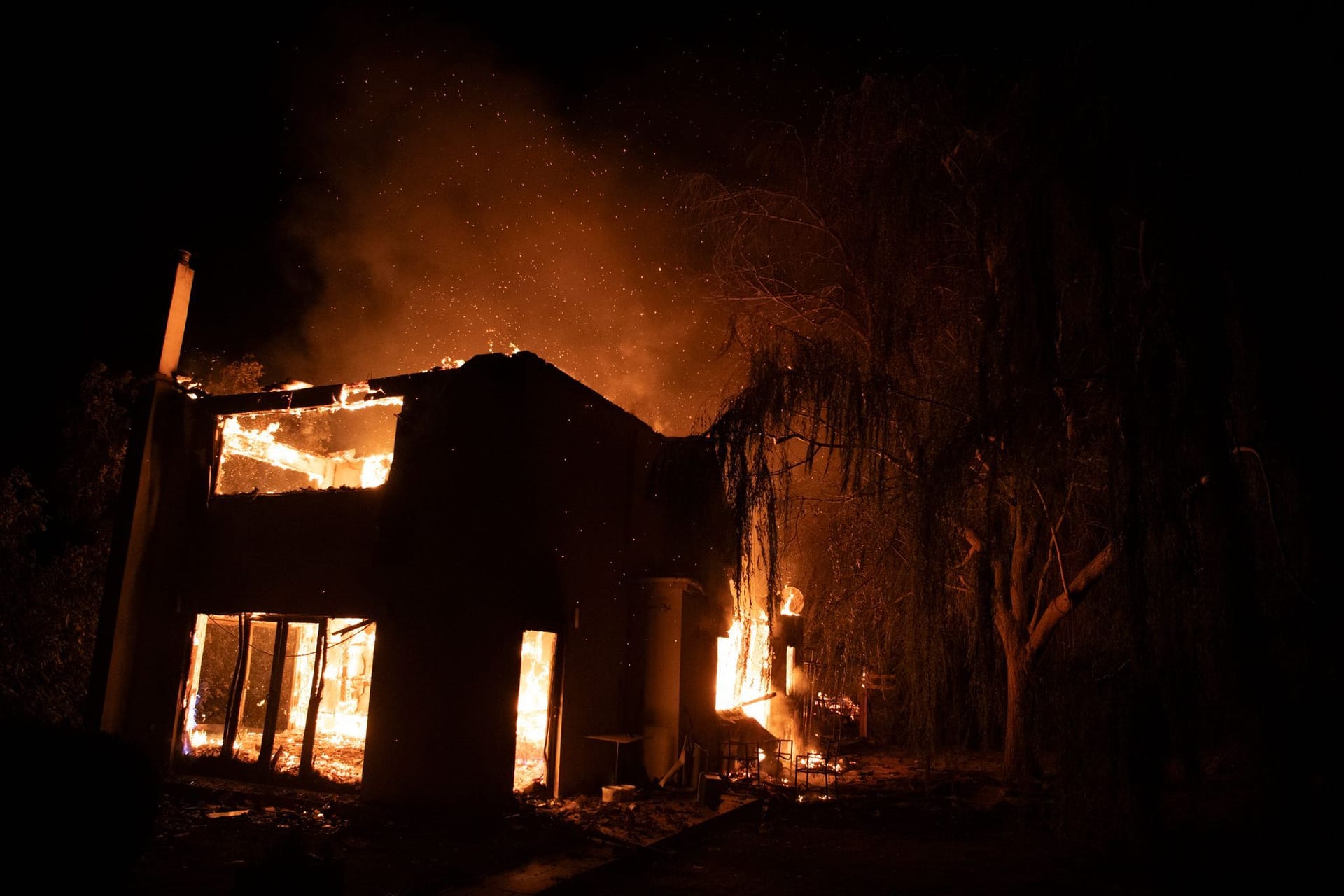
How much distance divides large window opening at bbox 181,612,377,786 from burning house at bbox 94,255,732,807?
0.12 ft

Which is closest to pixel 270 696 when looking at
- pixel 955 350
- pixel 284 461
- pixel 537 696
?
pixel 537 696

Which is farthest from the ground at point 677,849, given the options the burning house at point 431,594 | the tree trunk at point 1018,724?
the tree trunk at point 1018,724

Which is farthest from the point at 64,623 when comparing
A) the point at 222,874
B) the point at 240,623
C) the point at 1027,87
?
the point at 1027,87

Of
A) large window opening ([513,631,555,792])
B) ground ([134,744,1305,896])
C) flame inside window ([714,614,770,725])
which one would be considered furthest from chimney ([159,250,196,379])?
flame inside window ([714,614,770,725])

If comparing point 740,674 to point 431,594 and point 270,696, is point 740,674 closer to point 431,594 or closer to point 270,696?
point 431,594

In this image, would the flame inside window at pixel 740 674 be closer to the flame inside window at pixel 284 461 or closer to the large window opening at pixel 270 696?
the large window opening at pixel 270 696

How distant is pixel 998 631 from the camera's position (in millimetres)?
13922

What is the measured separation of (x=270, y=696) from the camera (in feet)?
35.1

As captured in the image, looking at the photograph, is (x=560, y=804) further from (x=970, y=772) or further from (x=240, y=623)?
(x=970, y=772)

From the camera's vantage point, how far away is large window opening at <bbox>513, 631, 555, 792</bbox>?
34.7ft

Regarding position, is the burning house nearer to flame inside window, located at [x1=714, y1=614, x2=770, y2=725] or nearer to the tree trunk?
flame inside window, located at [x1=714, y1=614, x2=770, y2=725]

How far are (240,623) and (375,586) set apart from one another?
9.01 ft

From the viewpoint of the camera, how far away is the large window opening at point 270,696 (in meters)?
10.6

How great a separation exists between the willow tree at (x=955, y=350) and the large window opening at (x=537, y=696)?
3371 millimetres
